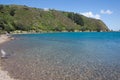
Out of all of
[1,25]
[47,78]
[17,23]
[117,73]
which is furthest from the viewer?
[17,23]

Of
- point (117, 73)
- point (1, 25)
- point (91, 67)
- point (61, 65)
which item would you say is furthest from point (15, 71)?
point (1, 25)

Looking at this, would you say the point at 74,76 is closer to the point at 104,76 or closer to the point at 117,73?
A: the point at 104,76

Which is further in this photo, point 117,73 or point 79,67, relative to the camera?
point 79,67

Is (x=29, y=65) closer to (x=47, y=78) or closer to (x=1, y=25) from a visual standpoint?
(x=47, y=78)

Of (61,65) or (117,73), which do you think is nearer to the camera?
(117,73)

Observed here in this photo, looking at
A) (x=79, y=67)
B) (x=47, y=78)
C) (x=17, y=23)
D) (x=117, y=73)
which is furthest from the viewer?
(x=17, y=23)

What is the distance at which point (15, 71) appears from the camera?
25719 mm

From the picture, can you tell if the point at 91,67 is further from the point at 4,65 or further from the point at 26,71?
the point at 4,65

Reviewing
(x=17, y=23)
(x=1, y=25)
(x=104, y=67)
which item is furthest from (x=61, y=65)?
(x=17, y=23)

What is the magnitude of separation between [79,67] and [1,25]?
140 metres

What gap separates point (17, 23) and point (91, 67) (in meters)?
159

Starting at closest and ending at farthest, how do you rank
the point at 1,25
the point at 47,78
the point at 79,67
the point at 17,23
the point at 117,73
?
the point at 47,78, the point at 117,73, the point at 79,67, the point at 1,25, the point at 17,23

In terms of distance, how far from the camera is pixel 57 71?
26.1 meters

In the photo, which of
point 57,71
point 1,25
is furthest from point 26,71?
point 1,25
